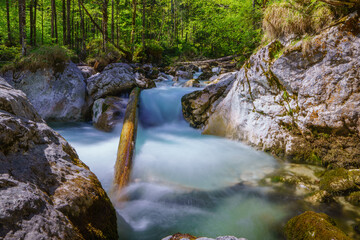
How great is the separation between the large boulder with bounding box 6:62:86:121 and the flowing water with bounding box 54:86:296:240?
1.23m

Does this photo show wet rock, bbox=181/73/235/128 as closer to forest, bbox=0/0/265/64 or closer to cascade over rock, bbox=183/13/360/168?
cascade over rock, bbox=183/13/360/168

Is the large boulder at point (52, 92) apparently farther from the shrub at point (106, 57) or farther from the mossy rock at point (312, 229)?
the mossy rock at point (312, 229)

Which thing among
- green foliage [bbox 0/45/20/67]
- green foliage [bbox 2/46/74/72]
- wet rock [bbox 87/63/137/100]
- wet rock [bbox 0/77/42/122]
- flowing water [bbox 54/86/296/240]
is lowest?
flowing water [bbox 54/86/296/240]

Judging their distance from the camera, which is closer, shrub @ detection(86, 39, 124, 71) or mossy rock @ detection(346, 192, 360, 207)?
mossy rock @ detection(346, 192, 360, 207)

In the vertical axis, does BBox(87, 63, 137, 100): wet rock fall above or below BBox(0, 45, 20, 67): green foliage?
below

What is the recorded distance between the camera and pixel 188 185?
3967mm

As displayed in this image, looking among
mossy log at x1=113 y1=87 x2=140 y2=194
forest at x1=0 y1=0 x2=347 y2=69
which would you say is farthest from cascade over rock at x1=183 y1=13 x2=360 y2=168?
mossy log at x1=113 y1=87 x2=140 y2=194

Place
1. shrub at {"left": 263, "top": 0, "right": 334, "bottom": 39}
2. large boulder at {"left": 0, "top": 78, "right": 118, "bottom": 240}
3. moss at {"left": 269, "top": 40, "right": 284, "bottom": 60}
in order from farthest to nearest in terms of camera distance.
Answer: moss at {"left": 269, "top": 40, "right": 284, "bottom": 60}
shrub at {"left": 263, "top": 0, "right": 334, "bottom": 39}
large boulder at {"left": 0, "top": 78, "right": 118, "bottom": 240}

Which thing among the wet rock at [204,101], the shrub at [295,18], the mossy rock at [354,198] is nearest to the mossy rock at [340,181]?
the mossy rock at [354,198]

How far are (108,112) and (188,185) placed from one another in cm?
434

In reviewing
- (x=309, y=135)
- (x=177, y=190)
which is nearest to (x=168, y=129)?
(x=177, y=190)

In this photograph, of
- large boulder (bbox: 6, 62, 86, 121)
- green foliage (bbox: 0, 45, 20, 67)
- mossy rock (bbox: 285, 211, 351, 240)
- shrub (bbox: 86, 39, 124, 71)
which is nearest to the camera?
mossy rock (bbox: 285, 211, 351, 240)

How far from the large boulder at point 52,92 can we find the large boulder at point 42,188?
6093 mm

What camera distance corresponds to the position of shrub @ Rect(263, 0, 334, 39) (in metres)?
4.35
